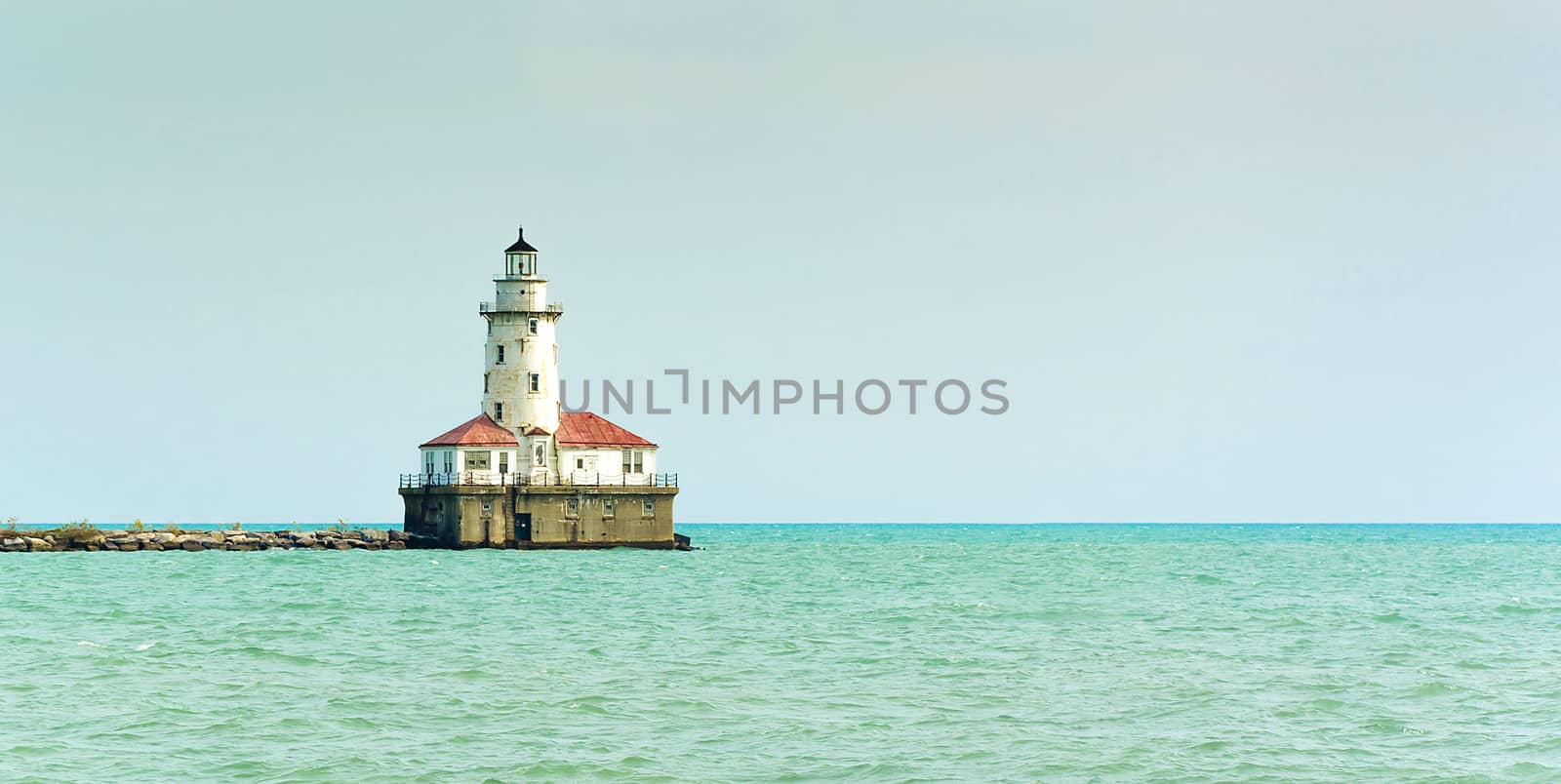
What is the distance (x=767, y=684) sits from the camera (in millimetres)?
31812

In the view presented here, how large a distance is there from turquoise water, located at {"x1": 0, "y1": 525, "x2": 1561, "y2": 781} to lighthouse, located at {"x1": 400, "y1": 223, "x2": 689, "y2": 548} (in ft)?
91.7

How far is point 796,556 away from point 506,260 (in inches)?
930

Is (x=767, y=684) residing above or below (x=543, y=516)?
below

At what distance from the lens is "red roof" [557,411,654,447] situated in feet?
296

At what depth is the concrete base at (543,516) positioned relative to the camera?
8800 centimetres

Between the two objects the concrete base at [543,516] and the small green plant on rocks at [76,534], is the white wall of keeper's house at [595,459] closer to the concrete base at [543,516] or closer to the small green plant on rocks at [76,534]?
the concrete base at [543,516]

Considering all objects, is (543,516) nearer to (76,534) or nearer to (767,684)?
(76,534)

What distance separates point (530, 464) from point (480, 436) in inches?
105

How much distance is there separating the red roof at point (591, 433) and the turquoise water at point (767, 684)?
1183 inches

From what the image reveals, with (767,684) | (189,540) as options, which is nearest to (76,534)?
(189,540)

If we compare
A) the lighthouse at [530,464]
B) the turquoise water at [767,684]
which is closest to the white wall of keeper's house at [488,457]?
the lighthouse at [530,464]

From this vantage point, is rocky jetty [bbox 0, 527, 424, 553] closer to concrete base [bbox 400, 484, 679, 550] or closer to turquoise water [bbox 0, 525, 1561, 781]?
concrete base [bbox 400, 484, 679, 550]

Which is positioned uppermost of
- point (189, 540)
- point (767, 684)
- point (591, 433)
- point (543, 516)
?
point (591, 433)

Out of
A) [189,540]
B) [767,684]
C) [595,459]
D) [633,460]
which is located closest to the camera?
[767,684]
